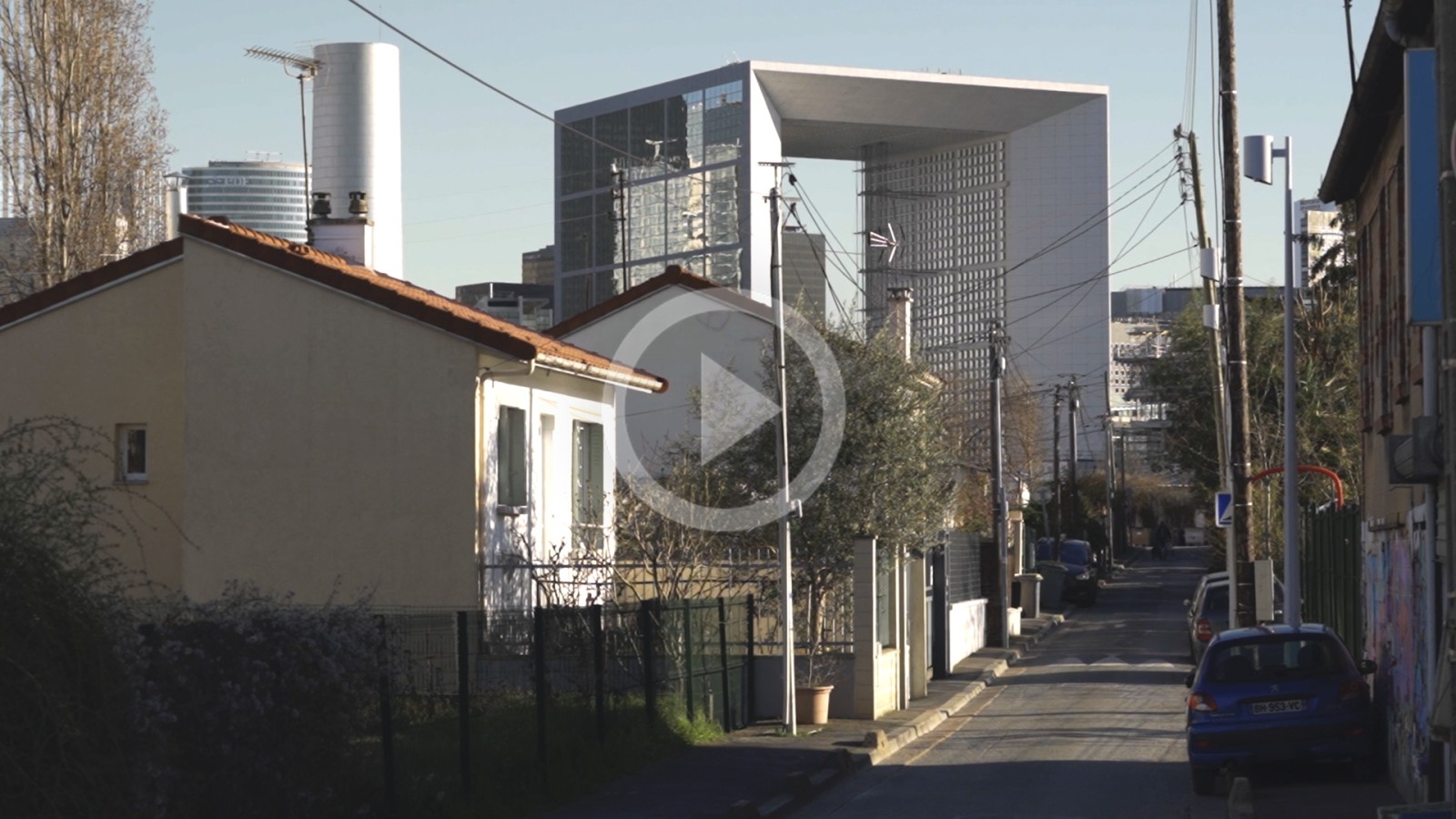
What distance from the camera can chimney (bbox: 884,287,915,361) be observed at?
29.7m

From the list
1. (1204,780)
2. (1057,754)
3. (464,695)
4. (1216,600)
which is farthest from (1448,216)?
(1216,600)

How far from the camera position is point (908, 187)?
108 meters

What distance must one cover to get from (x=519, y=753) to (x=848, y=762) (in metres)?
4.81

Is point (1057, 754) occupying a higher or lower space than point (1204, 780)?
lower

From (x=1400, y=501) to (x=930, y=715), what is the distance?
412 inches

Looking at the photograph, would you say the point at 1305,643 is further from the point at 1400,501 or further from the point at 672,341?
the point at 672,341

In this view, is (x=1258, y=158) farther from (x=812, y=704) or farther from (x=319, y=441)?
(x=319, y=441)

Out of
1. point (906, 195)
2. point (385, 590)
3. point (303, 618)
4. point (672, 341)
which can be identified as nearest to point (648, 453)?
point (672, 341)

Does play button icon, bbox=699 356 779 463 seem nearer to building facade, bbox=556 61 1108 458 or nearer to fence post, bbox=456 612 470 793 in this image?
fence post, bbox=456 612 470 793

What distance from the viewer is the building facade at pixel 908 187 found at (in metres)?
95.9

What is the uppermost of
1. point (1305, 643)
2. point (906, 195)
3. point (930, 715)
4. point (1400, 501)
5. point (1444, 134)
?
point (906, 195)

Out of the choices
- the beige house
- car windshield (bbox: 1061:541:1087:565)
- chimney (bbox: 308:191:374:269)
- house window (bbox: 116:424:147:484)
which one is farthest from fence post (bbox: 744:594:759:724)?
car windshield (bbox: 1061:541:1087:565)

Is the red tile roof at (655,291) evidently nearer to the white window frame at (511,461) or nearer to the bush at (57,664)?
the white window frame at (511,461)

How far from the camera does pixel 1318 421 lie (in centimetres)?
4434
